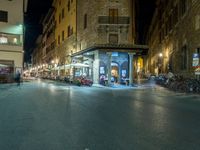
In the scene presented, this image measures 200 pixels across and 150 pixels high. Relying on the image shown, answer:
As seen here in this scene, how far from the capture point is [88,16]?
3884cm

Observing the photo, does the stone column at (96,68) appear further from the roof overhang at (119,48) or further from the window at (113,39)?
the window at (113,39)

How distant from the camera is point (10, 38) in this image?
41.0 m

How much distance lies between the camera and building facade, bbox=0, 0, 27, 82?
3962cm

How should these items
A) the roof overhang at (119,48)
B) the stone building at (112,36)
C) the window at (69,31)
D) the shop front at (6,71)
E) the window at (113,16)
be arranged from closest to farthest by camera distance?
the roof overhang at (119,48) < the stone building at (112,36) < the window at (113,16) < the shop front at (6,71) < the window at (69,31)

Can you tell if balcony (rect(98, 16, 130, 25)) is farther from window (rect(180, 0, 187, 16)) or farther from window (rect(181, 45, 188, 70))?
window (rect(181, 45, 188, 70))

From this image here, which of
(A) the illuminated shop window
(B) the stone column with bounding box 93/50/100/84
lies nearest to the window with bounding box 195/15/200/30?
(B) the stone column with bounding box 93/50/100/84

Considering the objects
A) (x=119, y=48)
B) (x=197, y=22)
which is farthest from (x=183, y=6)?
(x=119, y=48)

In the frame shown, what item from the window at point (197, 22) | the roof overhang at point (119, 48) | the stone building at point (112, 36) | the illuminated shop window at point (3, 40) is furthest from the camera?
the illuminated shop window at point (3, 40)

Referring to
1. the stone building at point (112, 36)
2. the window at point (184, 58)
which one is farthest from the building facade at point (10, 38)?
the window at point (184, 58)

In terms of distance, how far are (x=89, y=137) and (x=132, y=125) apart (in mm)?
1985

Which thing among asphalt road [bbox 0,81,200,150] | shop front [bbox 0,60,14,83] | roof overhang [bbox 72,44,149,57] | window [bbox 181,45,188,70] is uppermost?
roof overhang [bbox 72,44,149,57]

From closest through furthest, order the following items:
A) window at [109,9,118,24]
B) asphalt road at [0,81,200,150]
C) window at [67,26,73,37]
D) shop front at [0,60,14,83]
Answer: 1. asphalt road at [0,81,200,150]
2. window at [109,9,118,24]
3. shop front at [0,60,14,83]
4. window at [67,26,73,37]

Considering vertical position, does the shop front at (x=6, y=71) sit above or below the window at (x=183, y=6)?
below

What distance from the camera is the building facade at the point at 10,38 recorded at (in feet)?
130
